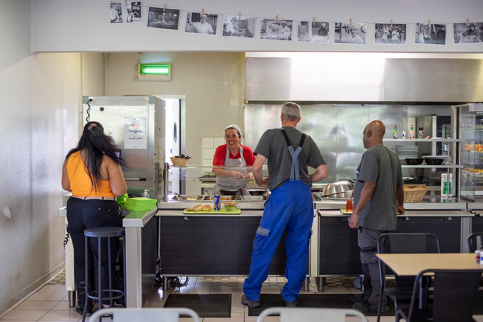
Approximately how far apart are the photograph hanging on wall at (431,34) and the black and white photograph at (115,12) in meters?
2.92

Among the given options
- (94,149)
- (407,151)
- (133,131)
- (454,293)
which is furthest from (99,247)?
(407,151)

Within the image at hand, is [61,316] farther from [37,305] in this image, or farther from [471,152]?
[471,152]

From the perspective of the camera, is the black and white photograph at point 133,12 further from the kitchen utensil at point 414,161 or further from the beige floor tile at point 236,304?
the kitchen utensil at point 414,161

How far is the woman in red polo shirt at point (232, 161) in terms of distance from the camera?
16.6 ft

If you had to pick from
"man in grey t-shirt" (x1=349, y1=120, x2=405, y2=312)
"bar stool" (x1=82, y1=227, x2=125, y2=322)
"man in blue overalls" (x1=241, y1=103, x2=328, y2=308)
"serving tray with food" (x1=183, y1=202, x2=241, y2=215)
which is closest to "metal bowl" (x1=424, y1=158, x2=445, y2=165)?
"man in grey t-shirt" (x1=349, y1=120, x2=405, y2=312)

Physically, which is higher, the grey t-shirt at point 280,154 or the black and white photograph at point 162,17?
the black and white photograph at point 162,17

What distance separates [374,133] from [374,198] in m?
0.56

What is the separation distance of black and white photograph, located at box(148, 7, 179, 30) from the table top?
306cm

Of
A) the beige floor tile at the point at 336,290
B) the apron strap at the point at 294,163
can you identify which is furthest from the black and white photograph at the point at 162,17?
the beige floor tile at the point at 336,290

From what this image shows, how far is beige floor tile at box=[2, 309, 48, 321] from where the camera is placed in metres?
4.33

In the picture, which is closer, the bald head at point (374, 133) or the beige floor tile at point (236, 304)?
the bald head at point (374, 133)

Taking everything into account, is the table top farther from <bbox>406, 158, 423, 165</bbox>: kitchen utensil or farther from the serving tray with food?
<bbox>406, 158, 423, 165</bbox>: kitchen utensil

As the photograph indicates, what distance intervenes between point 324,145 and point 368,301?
10.8 feet

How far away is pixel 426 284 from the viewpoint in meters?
3.07
